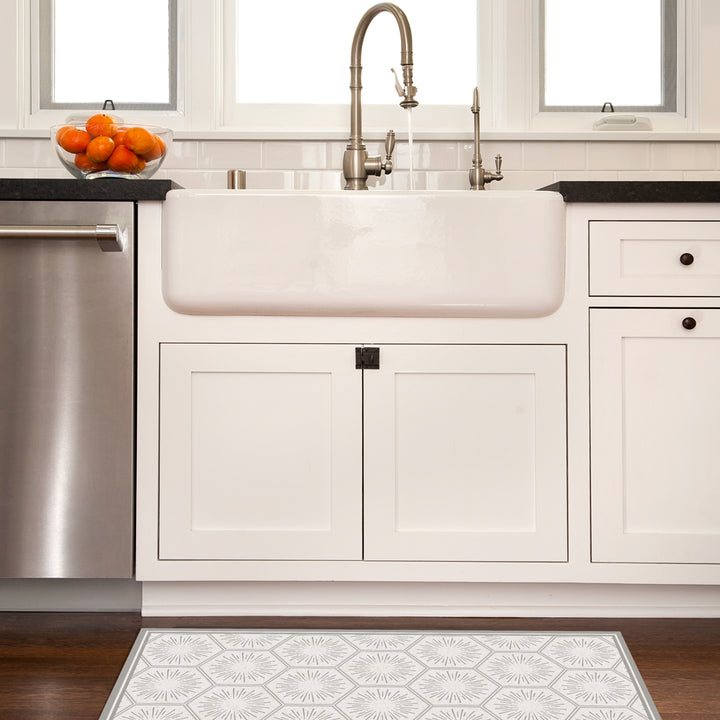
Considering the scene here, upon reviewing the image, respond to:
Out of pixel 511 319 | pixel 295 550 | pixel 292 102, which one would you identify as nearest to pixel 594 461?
pixel 511 319

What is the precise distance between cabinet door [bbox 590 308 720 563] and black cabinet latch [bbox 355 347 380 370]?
441 millimetres

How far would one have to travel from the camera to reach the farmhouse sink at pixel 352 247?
5.25 feet

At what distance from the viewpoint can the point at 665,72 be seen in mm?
2340

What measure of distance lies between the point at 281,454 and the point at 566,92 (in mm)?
1403

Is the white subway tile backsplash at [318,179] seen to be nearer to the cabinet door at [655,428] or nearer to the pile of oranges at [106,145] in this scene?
the pile of oranges at [106,145]

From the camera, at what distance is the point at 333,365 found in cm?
165

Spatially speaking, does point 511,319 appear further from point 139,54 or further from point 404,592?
point 139,54

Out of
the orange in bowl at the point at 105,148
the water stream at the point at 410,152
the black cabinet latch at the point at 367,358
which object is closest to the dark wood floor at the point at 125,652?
the black cabinet latch at the point at 367,358

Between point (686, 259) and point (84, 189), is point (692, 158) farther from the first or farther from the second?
point (84, 189)

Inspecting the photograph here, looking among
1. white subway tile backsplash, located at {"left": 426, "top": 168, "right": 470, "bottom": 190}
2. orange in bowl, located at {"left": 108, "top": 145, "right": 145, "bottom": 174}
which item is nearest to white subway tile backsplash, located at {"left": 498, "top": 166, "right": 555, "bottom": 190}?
white subway tile backsplash, located at {"left": 426, "top": 168, "right": 470, "bottom": 190}

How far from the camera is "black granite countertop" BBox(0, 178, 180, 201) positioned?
1600mm

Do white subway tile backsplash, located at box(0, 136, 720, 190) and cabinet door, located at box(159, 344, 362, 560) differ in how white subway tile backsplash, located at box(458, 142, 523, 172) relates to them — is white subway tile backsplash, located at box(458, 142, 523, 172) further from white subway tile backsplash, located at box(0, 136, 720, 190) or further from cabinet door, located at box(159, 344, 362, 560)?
cabinet door, located at box(159, 344, 362, 560)

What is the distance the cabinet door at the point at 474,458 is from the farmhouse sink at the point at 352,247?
166 mm

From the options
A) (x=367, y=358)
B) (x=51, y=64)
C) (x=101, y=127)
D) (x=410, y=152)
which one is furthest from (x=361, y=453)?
(x=51, y=64)
